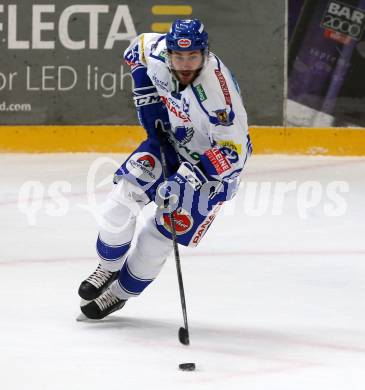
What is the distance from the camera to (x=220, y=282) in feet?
15.8

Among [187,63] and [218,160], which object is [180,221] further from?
[187,63]

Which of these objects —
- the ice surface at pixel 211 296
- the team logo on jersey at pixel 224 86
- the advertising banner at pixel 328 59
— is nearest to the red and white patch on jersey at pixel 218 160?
the team logo on jersey at pixel 224 86

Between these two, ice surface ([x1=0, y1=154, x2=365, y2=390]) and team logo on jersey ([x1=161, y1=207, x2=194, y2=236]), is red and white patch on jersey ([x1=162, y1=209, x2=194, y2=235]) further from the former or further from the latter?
ice surface ([x1=0, y1=154, x2=365, y2=390])

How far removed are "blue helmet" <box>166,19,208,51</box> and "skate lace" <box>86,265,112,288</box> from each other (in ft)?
2.72

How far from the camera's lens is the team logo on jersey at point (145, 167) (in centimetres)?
410

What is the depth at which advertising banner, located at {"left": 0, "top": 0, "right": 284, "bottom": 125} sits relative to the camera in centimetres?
780

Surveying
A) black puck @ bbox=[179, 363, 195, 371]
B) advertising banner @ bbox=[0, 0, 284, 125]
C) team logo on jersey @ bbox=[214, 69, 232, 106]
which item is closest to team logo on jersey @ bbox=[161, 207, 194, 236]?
team logo on jersey @ bbox=[214, 69, 232, 106]

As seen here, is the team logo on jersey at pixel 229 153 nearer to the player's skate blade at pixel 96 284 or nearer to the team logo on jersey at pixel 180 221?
the team logo on jersey at pixel 180 221

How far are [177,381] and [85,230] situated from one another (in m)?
2.58

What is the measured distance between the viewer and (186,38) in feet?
12.5

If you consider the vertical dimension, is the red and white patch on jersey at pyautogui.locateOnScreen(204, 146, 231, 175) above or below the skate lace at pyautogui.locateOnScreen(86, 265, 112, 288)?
above

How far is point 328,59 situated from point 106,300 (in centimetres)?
397

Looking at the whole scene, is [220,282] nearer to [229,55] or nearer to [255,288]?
[255,288]

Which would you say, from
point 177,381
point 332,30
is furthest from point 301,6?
point 177,381
